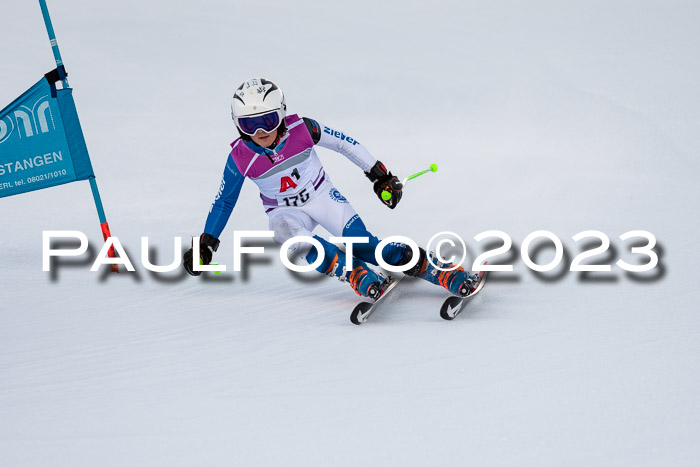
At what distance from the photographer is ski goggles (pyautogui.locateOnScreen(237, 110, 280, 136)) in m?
4.37

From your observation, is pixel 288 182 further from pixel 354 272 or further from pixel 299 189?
pixel 354 272

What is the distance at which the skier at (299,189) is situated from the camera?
4395 millimetres

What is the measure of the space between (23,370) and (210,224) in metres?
1.41

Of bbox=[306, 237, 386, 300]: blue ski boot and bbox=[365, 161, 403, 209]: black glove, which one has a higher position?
bbox=[365, 161, 403, 209]: black glove

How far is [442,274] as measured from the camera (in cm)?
450

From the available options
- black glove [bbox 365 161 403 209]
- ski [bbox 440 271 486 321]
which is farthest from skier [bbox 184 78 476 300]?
ski [bbox 440 271 486 321]

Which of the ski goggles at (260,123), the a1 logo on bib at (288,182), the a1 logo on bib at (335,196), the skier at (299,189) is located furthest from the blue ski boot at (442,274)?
the ski goggles at (260,123)

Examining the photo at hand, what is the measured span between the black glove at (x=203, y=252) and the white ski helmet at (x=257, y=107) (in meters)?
0.72

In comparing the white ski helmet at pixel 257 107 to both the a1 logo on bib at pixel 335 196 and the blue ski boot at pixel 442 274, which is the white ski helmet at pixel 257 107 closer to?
the a1 logo on bib at pixel 335 196

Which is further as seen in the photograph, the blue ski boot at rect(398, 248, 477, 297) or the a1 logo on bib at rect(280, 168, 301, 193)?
the a1 logo on bib at rect(280, 168, 301, 193)

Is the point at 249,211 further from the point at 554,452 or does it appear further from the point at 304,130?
the point at 554,452

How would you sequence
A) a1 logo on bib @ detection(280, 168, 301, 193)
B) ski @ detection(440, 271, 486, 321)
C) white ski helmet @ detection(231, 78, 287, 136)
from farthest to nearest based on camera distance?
a1 logo on bib @ detection(280, 168, 301, 193), white ski helmet @ detection(231, 78, 287, 136), ski @ detection(440, 271, 486, 321)

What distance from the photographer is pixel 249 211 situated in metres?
7.12

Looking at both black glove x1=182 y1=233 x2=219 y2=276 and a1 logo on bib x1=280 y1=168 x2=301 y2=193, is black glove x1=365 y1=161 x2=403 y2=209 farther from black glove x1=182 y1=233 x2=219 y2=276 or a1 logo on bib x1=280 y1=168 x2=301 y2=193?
black glove x1=182 y1=233 x2=219 y2=276
